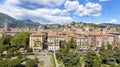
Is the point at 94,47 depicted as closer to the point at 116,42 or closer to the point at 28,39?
the point at 116,42

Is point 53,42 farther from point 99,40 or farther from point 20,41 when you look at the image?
point 99,40

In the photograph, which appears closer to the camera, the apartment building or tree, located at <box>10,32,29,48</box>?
tree, located at <box>10,32,29,48</box>

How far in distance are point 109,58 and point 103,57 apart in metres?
1.71

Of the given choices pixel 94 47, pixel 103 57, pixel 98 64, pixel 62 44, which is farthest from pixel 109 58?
pixel 94 47

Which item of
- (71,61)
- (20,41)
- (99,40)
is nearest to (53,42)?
(20,41)

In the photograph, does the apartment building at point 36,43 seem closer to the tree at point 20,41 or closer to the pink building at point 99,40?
the tree at point 20,41

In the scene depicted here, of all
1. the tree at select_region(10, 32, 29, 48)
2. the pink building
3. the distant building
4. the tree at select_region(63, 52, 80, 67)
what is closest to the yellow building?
the tree at select_region(10, 32, 29, 48)

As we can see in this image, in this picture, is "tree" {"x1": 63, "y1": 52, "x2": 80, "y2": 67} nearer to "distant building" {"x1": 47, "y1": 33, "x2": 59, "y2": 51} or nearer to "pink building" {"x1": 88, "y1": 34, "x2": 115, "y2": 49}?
"distant building" {"x1": 47, "y1": 33, "x2": 59, "y2": 51}

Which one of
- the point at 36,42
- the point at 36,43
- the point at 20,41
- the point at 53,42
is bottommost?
Answer: the point at 36,43

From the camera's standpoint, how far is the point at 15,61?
1741 inches

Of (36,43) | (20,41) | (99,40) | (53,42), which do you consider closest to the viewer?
(20,41)

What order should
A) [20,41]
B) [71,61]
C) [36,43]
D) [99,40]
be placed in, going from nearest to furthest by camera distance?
[71,61] → [20,41] → [36,43] → [99,40]

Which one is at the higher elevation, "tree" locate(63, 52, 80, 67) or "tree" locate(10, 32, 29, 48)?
"tree" locate(10, 32, 29, 48)

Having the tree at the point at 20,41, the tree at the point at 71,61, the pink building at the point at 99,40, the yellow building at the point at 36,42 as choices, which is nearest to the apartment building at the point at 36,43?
the yellow building at the point at 36,42
